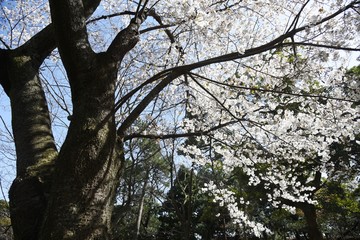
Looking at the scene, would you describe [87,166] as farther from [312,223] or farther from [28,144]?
[312,223]

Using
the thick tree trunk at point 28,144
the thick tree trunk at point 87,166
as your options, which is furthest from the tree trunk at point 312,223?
the thick tree trunk at point 28,144

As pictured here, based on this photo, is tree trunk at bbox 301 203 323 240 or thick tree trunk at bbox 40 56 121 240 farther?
tree trunk at bbox 301 203 323 240

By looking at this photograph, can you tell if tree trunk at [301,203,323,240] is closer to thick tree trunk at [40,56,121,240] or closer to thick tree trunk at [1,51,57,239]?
thick tree trunk at [40,56,121,240]

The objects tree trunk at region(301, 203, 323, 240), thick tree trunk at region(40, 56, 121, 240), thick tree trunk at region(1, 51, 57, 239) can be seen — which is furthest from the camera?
tree trunk at region(301, 203, 323, 240)

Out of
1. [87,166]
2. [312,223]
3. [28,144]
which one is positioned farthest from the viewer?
[312,223]

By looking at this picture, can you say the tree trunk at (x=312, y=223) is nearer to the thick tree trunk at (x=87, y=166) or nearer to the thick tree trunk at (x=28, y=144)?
the thick tree trunk at (x=87, y=166)

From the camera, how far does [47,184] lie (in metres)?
2.00

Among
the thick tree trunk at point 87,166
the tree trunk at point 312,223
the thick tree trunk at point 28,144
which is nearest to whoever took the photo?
the thick tree trunk at point 87,166

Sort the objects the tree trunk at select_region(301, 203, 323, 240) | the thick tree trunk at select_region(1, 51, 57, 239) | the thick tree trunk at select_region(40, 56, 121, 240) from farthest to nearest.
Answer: the tree trunk at select_region(301, 203, 323, 240), the thick tree trunk at select_region(1, 51, 57, 239), the thick tree trunk at select_region(40, 56, 121, 240)

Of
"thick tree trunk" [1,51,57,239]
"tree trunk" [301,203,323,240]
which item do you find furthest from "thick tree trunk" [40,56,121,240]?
"tree trunk" [301,203,323,240]

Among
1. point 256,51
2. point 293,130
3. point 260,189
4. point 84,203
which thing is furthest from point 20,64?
point 260,189

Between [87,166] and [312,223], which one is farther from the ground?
[312,223]

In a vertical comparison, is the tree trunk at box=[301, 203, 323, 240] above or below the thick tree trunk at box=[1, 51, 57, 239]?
above

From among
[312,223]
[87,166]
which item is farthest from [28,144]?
[312,223]
